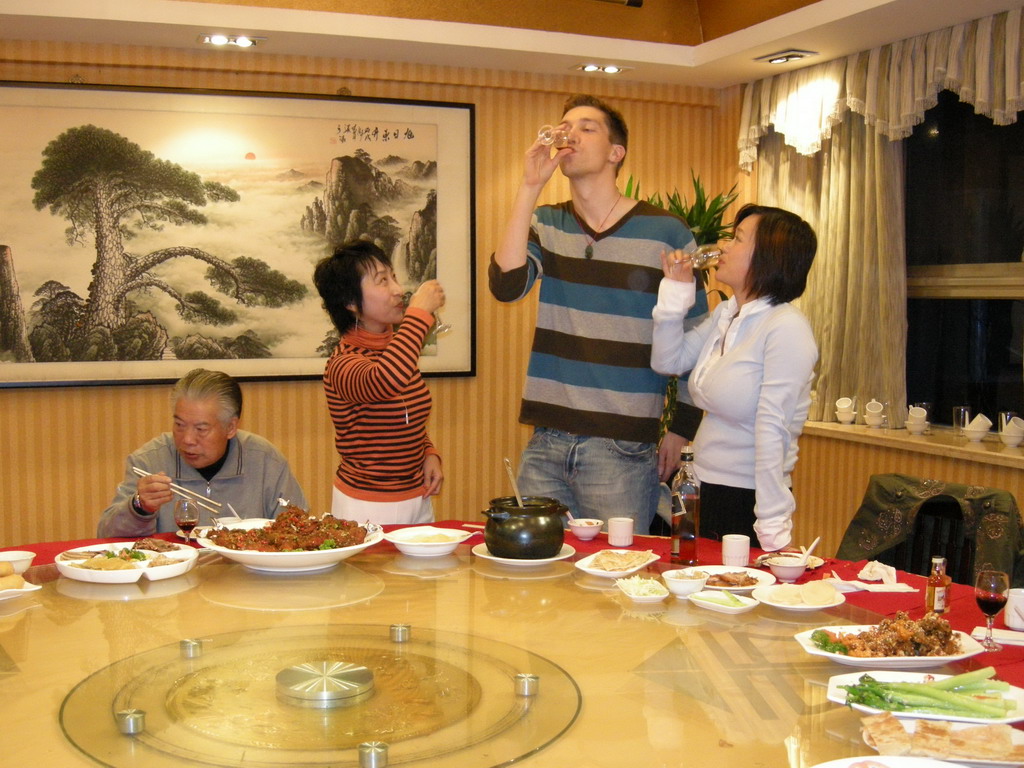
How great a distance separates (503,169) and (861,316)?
76.0 inches

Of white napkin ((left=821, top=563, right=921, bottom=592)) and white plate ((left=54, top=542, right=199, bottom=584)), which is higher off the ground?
white plate ((left=54, top=542, right=199, bottom=584))

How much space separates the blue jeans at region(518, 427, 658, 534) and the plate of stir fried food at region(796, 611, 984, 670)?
1.26m

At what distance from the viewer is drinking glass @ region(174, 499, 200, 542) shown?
2.29 meters

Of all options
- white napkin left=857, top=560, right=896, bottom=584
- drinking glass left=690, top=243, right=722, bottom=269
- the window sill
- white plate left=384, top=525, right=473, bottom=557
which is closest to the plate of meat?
white napkin left=857, top=560, right=896, bottom=584

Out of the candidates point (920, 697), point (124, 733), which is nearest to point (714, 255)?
point (920, 697)

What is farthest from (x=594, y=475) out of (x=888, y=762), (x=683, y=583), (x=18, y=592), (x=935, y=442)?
(x=935, y=442)

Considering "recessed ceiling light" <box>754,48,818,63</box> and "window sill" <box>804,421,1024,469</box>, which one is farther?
"recessed ceiling light" <box>754,48,818,63</box>

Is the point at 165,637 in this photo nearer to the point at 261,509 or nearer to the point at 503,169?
the point at 261,509

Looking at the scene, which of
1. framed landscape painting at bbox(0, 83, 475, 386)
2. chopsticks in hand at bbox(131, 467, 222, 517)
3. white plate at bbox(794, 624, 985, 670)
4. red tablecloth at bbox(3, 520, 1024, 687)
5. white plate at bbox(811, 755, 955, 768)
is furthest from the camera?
framed landscape painting at bbox(0, 83, 475, 386)

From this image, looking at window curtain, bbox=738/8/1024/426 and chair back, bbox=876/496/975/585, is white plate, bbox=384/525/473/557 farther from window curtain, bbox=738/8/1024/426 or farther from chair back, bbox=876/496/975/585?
window curtain, bbox=738/8/1024/426

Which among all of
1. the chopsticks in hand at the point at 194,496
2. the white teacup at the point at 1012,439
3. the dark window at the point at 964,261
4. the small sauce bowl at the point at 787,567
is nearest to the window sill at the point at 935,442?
the white teacup at the point at 1012,439

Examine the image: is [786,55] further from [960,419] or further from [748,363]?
[748,363]

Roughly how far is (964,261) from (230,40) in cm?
345

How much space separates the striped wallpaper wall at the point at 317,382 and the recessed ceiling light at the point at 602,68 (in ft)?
0.78
